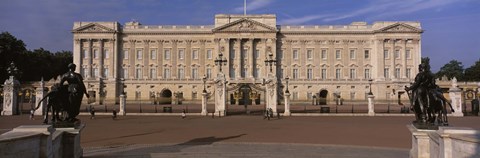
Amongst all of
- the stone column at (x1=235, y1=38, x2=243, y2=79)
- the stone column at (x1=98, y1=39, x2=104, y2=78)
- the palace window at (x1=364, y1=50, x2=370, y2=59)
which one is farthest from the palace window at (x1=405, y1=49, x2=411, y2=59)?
the stone column at (x1=98, y1=39, x2=104, y2=78)

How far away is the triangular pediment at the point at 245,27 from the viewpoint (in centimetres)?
7369

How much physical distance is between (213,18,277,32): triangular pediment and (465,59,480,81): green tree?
173ft

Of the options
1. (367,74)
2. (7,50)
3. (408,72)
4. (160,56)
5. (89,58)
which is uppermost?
(7,50)

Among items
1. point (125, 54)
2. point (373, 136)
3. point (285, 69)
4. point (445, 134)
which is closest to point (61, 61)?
point (125, 54)

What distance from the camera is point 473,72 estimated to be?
9712 centimetres

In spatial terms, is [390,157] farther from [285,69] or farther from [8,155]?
[285,69]

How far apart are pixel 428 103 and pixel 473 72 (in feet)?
326

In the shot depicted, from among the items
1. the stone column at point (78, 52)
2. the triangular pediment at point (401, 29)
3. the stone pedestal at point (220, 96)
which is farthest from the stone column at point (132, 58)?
the triangular pediment at point (401, 29)

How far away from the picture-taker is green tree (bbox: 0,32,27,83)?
234 ft

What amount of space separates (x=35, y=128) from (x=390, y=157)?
965cm

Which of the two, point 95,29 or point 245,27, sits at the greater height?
point 245,27

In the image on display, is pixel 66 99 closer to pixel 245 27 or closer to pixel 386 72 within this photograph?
pixel 245 27

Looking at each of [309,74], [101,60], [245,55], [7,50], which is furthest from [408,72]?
[7,50]

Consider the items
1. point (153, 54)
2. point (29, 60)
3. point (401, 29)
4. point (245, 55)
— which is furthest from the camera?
point (29, 60)
